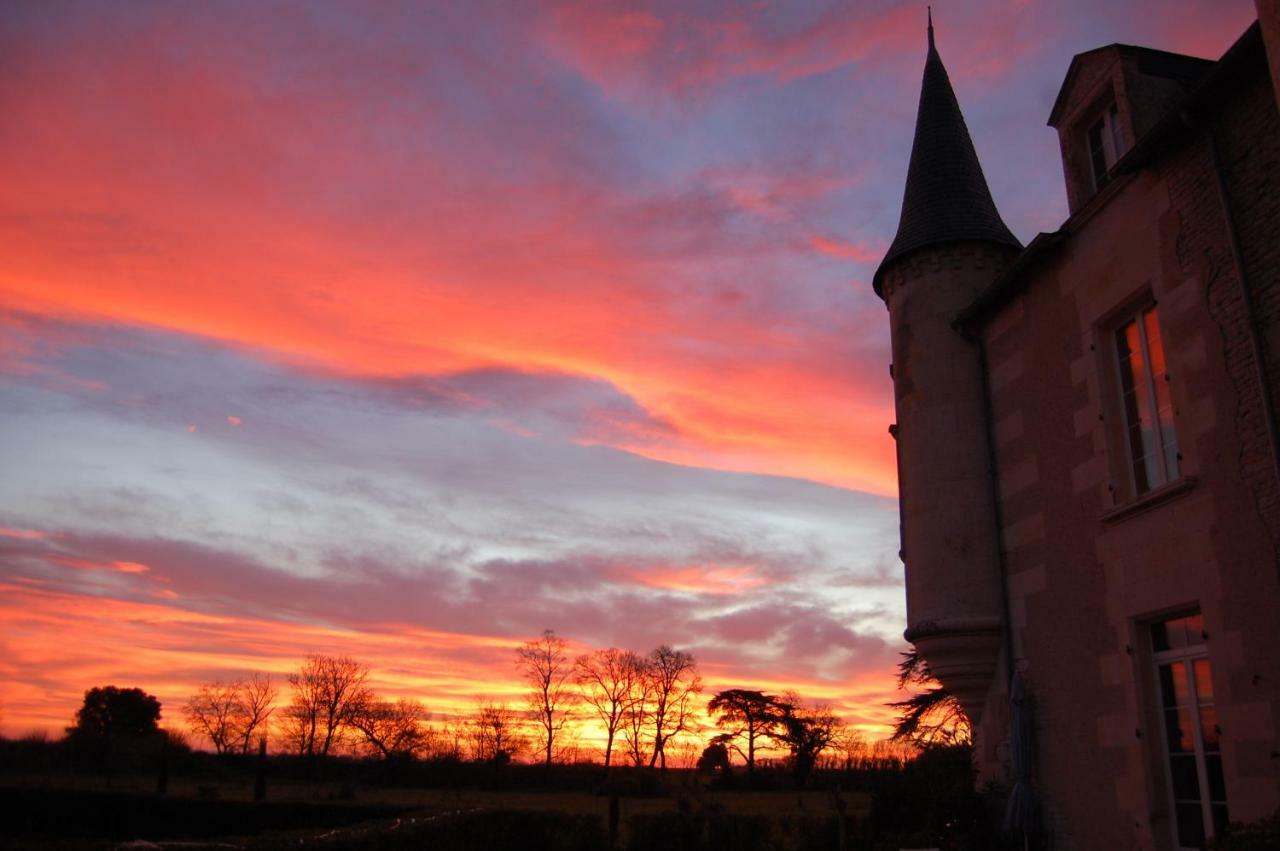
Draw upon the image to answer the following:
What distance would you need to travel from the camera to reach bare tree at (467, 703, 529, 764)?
55.9 meters

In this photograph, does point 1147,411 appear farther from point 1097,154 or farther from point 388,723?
point 388,723

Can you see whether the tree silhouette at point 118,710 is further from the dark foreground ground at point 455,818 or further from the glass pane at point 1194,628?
the glass pane at point 1194,628

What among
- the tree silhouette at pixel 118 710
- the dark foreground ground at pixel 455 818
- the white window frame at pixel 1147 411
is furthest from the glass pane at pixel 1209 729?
the tree silhouette at pixel 118 710

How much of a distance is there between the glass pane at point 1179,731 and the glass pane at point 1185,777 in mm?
73

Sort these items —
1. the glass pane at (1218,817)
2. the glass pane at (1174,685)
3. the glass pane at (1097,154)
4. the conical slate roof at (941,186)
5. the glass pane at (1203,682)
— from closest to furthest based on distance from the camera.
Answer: the glass pane at (1218,817) → the glass pane at (1203,682) → the glass pane at (1174,685) → the glass pane at (1097,154) → the conical slate roof at (941,186)

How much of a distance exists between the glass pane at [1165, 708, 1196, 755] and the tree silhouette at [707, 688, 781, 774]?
5373cm

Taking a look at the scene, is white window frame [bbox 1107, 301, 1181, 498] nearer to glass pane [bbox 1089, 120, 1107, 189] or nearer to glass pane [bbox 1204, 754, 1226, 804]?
glass pane [bbox 1089, 120, 1107, 189]

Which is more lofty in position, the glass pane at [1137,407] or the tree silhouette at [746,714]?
the glass pane at [1137,407]

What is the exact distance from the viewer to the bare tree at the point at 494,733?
2202 inches

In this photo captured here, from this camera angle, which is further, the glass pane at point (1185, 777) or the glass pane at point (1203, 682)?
the glass pane at point (1185, 777)

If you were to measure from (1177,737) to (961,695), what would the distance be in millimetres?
3251

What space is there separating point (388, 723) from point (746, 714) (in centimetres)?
2331

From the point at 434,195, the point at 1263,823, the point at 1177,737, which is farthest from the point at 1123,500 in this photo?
the point at 434,195

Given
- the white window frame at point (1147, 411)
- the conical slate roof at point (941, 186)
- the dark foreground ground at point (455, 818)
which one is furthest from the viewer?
the conical slate roof at point (941, 186)
